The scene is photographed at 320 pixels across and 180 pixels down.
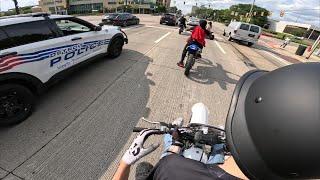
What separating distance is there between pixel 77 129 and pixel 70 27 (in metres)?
3.24

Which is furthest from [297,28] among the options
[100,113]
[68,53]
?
[100,113]

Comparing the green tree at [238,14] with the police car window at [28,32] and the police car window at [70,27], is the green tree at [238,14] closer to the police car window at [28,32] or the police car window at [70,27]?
the police car window at [70,27]

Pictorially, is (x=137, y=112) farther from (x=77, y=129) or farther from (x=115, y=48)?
(x=115, y=48)

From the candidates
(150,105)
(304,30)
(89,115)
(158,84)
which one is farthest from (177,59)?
(304,30)

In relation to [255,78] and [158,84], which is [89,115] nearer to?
[158,84]

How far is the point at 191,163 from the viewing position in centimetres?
142

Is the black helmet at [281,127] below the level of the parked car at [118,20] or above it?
above

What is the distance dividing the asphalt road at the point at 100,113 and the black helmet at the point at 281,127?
2.17 meters

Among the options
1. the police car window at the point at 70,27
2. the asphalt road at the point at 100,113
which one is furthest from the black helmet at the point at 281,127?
the police car window at the point at 70,27

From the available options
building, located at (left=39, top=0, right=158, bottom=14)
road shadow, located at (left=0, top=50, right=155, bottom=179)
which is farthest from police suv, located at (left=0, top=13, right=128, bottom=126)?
building, located at (left=39, top=0, right=158, bottom=14)

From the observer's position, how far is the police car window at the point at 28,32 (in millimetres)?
3822

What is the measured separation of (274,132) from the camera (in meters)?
1.23

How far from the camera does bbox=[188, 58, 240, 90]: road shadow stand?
22.1ft

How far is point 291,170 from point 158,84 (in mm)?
4949
